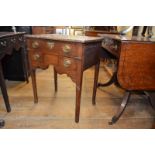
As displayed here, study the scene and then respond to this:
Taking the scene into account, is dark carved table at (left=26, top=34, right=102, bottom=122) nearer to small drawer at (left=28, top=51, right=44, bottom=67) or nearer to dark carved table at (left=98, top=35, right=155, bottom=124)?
small drawer at (left=28, top=51, right=44, bottom=67)

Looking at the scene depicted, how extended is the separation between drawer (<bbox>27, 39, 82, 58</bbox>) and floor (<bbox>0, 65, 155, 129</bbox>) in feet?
2.05

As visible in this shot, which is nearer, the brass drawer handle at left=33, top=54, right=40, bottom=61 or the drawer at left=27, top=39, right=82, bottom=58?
the drawer at left=27, top=39, right=82, bottom=58

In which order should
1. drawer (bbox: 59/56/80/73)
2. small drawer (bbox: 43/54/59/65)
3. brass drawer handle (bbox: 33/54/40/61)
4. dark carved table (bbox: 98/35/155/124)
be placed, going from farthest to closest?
brass drawer handle (bbox: 33/54/40/61) → small drawer (bbox: 43/54/59/65) → drawer (bbox: 59/56/80/73) → dark carved table (bbox: 98/35/155/124)

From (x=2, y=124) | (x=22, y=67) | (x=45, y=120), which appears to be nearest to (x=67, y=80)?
(x=22, y=67)

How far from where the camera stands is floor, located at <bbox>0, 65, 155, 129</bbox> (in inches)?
59.7

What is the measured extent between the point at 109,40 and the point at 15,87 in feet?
4.55

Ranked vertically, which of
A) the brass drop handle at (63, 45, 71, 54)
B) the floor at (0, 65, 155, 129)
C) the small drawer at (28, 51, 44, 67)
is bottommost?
the floor at (0, 65, 155, 129)

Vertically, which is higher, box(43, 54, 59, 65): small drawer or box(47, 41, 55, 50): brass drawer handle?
box(47, 41, 55, 50): brass drawer handle

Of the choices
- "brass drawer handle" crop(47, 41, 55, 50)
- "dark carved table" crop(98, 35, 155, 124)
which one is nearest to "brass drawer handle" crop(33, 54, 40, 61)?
"brass drawer handle" crop(47, 41, 55, 50)

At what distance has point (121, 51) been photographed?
4.16 feet

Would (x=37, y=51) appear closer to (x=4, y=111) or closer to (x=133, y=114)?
(x=4, y=111)

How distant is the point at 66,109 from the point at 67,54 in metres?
0.66

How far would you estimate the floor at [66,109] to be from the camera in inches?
59.7

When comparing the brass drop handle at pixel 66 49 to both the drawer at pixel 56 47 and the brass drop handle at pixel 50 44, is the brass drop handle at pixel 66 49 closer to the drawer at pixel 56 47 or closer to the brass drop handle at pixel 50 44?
the drawer at pixel 56 47
